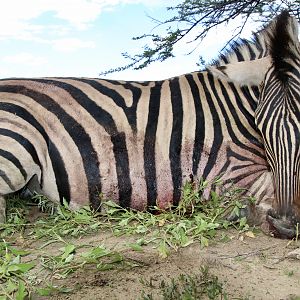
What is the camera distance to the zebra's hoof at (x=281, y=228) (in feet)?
10.1

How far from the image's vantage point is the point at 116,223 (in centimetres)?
351

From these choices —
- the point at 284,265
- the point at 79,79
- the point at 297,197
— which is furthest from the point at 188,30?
the point at 284,265

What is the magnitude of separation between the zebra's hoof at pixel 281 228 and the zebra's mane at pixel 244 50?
1515 millimetres

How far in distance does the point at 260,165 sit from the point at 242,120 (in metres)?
0.36

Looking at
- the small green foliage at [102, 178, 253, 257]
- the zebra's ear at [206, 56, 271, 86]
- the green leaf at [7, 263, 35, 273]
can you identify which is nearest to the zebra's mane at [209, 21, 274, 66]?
the zebra's ear at [206, 56, 271, 86]

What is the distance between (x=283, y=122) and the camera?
3.19 meters

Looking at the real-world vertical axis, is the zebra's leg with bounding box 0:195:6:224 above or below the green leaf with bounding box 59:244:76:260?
above

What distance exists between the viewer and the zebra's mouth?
309cm

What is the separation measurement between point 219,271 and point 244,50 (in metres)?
2.20

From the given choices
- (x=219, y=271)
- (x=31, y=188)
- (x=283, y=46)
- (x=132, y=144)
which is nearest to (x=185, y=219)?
(x=132, y=144)

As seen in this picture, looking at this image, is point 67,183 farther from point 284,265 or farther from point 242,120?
point 284,265

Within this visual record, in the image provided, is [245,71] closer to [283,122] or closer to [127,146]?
[283,122]

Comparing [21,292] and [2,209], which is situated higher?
[2,209]

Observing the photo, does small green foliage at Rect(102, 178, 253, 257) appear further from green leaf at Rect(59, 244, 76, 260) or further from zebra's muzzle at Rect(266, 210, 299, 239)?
green leaf at Rect(59, 244, 76, 260)
